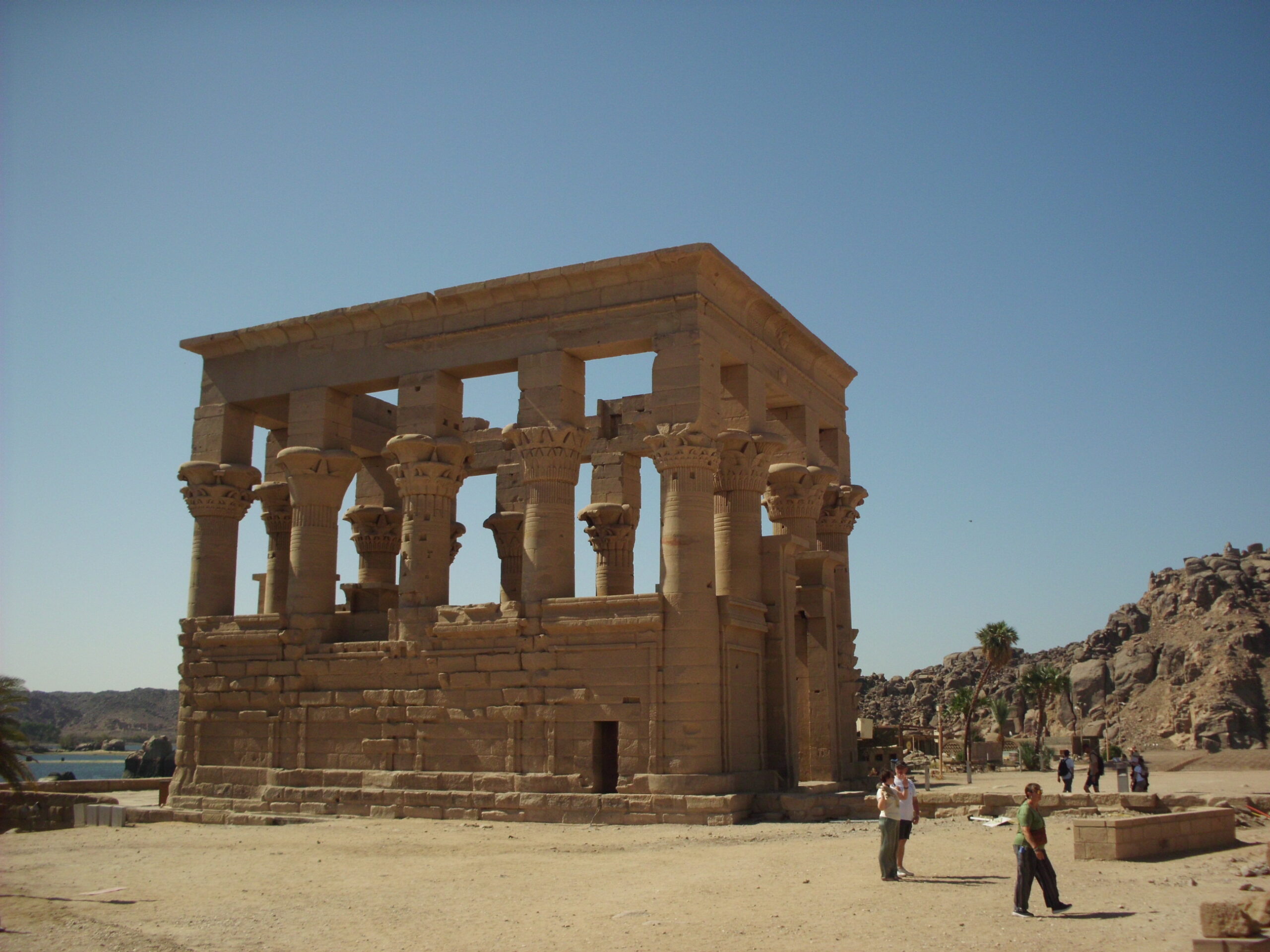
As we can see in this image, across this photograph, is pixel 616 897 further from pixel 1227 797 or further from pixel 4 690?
pixel 1227 797

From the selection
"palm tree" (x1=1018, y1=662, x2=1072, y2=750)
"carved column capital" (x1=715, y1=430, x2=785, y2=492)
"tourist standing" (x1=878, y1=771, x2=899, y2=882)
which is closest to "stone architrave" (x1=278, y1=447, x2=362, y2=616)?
"carved column capital" (x1=715, y1=430, x2=785, y2=492)

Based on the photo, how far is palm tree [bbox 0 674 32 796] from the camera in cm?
1488

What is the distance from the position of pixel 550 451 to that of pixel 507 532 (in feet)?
22.2

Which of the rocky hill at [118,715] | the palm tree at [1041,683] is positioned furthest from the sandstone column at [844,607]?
the rocky hill at [118,715]

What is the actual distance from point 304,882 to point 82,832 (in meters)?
7.29

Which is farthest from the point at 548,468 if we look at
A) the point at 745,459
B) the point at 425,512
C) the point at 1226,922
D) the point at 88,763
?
the point at 88,763

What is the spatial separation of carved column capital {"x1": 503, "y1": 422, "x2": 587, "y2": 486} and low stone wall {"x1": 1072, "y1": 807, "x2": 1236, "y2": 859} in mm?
10477

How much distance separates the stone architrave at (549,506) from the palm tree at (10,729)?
7856 millimetres

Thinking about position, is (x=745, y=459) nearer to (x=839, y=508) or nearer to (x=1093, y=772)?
(x=839, y=508)

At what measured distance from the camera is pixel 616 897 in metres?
11.0

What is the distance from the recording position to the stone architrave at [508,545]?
85.7ft

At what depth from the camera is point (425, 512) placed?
21.2m

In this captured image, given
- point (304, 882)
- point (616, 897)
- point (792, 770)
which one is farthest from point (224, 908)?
point (792, 770)

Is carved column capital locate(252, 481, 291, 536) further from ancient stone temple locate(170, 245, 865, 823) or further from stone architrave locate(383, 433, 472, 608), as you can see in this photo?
stone architrave locate(383, 433, 472, 608)
